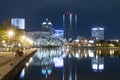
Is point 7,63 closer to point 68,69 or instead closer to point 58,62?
point 68,69

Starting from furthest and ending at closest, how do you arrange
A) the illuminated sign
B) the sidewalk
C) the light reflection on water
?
the illuminated sign < the light reflection on water < the sidewalk

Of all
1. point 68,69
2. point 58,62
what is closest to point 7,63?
point 68,69

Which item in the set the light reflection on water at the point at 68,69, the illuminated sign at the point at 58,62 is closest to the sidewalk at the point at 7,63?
the light reflection on water at the point at 68,69

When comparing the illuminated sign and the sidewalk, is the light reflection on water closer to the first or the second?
the illuminated sign

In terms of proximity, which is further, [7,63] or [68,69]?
[68,69]

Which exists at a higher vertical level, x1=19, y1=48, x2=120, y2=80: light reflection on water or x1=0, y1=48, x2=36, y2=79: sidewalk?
x1=0, y1=48, x2=36, y2=79: sidewalk

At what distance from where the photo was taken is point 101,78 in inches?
1037

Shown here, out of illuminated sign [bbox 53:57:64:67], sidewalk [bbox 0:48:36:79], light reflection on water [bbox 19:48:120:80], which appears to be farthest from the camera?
illuminated sign [bbox 53:57:64:67]

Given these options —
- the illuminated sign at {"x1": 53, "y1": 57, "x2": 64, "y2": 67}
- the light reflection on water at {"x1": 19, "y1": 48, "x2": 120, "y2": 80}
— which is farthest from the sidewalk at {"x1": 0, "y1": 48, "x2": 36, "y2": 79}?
the illuminated sign at {"x1": 53, "y1": 57, "x2": 64, "y2": 67}

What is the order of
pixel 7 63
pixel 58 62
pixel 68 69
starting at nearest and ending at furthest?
pixel 7 63
pixel 68 69
pixel 58 62

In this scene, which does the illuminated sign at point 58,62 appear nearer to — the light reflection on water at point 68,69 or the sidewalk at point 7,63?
the light reflection on water at point 68,69

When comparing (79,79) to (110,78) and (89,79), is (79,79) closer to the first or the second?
(89,79)

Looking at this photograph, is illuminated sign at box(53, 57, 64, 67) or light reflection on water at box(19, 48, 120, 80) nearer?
light reflection on water at box(19, 48, 120, 80)

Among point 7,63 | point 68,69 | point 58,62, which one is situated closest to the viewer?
point 7,63
